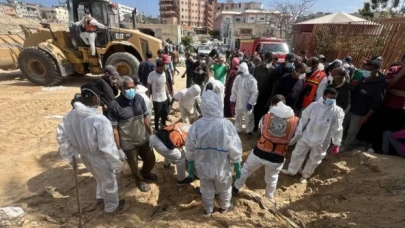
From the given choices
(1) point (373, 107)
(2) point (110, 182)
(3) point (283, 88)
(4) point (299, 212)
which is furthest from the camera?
(3) point (283, 88)

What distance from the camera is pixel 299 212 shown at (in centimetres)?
303

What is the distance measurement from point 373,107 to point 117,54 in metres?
7.45

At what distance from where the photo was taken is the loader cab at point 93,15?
28.1 feet

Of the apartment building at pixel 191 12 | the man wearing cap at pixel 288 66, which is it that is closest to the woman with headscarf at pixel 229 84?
the man wearing cap at pixel 288 66

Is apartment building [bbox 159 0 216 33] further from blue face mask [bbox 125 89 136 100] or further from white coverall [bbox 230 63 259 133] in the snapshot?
blue face mask [bbox 125 89 136 100]

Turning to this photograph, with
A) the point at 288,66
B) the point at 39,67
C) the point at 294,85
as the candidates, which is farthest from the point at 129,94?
the point at 39,67

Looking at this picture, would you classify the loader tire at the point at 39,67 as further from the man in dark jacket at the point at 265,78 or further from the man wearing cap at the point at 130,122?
the man in dark jacket at the point at 265,78

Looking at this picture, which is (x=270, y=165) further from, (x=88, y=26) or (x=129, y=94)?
(x=88, y=26)

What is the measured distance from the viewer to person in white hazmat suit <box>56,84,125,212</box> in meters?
2.54

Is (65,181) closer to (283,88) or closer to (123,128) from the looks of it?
(123,128)

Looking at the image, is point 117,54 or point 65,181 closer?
point 65,181


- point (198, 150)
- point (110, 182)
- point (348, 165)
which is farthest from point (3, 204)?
point (348, 165)

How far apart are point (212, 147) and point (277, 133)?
2.77ft

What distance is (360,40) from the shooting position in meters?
8.44
